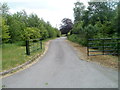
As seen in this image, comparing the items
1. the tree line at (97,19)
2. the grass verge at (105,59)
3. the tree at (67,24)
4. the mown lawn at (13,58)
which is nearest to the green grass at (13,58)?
the mown lawn at (13,58)

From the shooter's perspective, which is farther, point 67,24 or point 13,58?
point 67,24

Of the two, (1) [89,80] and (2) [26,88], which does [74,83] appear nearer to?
(1) [89,80]

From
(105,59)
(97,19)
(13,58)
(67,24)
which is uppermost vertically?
(67,24)

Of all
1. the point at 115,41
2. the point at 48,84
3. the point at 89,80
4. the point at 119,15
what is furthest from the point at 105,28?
the point at 48,84

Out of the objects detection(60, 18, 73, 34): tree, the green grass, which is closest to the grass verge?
the green grass

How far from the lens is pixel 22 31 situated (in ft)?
49.3

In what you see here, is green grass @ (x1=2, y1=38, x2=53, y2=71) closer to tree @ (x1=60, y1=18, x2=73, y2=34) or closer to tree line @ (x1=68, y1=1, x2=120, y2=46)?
tree line @ (x1=68, y1=1, x2=120, y2=46)

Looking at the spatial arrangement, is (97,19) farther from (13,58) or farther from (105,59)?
(13,58)

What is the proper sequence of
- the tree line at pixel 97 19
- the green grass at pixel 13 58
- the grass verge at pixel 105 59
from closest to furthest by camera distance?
the green grass at pixel 13 58
the grass verge at pixel 105 59
the tree line at pixel 97 19

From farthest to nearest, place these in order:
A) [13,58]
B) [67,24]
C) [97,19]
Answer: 1. [67,24]
2. [97,19]
3. [13,58]

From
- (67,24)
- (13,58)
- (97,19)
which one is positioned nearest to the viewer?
(13,58)

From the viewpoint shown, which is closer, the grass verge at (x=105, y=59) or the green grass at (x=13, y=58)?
the green grass at (x=13, y=58)

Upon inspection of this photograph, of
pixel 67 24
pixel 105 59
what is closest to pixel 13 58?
pixel 105 59

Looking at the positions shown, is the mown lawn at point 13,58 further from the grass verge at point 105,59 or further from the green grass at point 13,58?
the grass verge at point 105,59
